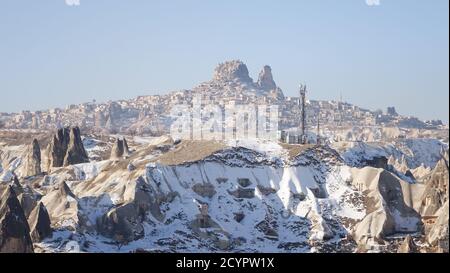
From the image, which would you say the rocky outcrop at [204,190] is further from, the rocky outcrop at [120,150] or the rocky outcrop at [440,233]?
the rocky outcrop at [120,150]

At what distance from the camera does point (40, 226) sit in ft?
330

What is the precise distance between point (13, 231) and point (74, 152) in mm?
63797

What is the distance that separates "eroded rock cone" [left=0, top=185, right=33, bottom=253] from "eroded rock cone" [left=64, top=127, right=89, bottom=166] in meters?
57.3

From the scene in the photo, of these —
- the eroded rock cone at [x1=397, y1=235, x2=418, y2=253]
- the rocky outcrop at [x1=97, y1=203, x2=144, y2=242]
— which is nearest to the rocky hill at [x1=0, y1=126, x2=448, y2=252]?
the rocky outcrop at [x1=97, y1=203, x2=144, y2=242]

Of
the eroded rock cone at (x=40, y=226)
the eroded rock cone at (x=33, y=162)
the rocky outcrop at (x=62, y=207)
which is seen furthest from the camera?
the eroded rock cone at (x=33, y=162)

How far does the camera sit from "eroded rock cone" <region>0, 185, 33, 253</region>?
9650cm

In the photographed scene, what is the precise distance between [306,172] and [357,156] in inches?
770

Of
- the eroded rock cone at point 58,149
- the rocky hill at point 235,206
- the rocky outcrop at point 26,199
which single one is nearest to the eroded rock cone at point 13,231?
the rocky hill at point 235,206

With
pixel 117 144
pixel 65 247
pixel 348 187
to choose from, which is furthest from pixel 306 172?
pixel 117 144

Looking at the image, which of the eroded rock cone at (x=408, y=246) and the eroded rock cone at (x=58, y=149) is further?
the eroded rock cone at (x=58, y=149)

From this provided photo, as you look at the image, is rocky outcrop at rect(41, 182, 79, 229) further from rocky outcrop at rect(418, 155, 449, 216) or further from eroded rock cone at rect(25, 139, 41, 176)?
eroded rock cone at rect(25, 139, 41, 176)

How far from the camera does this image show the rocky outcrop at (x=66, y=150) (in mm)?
159750

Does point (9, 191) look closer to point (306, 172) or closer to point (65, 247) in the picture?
point (65, 247)

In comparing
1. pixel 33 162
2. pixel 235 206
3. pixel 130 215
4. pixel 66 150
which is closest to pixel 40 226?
pixel 130 215
